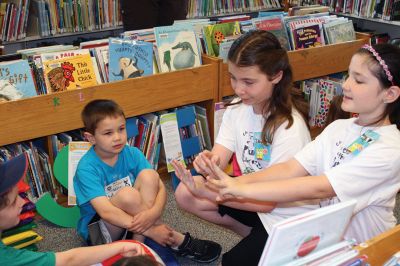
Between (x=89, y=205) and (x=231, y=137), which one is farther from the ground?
(x=231, y=137)

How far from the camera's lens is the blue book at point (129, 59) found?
90.4 inches

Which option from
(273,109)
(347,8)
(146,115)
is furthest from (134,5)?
(347,8)

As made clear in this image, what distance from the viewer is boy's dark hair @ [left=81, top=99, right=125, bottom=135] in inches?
72.1

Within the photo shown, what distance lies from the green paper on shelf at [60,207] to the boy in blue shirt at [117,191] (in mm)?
274

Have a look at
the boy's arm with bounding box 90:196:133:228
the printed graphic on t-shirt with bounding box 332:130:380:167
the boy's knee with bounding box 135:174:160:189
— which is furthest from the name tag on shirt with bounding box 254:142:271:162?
the boy's arm with bounding box 90:196:133:228

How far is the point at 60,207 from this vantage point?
2209 mm

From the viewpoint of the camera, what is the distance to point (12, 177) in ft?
3.97

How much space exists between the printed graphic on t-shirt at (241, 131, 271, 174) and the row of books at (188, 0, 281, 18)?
7.77ft

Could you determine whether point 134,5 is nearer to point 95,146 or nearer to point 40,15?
point 40,15

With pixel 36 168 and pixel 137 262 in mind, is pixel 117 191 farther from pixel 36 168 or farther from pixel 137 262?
pixel 137 262

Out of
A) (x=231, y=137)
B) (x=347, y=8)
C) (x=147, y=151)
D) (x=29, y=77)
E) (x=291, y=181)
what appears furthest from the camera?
(x=347, y=8)

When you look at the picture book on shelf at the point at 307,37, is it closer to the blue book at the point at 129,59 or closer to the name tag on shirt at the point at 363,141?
the blue book at the point at 129,59

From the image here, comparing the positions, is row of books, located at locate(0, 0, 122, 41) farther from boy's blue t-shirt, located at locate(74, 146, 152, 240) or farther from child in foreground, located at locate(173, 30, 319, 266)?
child in foreground, located at locate(173, 30, 319, 266)

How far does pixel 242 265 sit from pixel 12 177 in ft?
2.65
